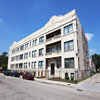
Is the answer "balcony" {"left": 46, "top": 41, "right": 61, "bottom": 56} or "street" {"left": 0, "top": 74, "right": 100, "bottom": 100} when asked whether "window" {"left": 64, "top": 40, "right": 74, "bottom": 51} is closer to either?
"balcony" {"left": 46, "top": 41, "right": 61, "bottom": 56}

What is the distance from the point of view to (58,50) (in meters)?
22.9

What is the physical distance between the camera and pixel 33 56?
100.0ft

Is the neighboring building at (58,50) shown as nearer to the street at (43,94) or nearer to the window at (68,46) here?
the window at (68,46)

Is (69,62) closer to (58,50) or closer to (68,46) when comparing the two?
(68,46)

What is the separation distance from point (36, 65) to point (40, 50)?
4790 millimetres

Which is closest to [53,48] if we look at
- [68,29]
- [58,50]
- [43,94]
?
[58,50]

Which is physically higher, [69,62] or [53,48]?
[53,48]

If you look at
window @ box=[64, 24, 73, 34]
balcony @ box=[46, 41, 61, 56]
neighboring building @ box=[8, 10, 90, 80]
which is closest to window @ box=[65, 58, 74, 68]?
neighboring building @ box=[8, 10, 90, 80]

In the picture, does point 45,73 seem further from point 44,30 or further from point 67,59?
point 44,30

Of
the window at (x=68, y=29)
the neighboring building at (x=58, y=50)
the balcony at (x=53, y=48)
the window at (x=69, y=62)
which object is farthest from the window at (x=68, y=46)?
the balcony at (x=53, y=48)

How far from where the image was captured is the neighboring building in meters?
19.0

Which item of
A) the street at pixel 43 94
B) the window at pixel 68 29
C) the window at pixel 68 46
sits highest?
the window at pixel 68 29

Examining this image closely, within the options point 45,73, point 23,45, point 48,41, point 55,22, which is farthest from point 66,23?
point 23,45

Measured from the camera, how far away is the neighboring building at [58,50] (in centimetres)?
1900
